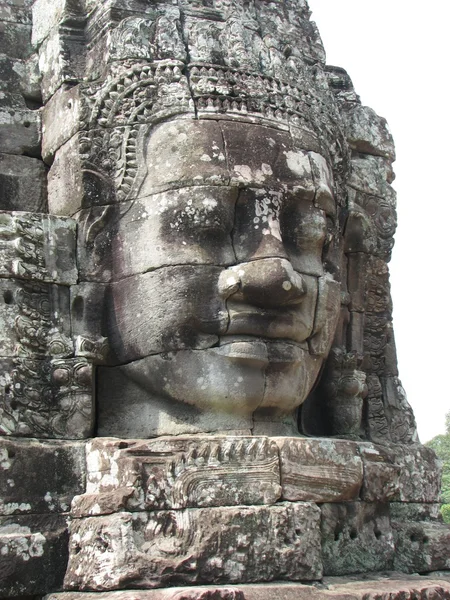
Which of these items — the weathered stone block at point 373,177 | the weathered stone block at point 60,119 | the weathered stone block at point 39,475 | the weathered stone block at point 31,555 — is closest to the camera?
the weathered stone block at point 31,555

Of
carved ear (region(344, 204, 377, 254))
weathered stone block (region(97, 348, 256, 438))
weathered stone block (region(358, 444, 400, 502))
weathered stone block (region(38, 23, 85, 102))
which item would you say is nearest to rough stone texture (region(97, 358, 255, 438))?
weathered stone block (region(97, 348, 256, 438))

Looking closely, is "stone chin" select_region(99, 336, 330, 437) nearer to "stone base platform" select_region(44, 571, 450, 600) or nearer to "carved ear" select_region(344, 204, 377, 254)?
"stone base platform" select_region(44, 571, 450, 600)

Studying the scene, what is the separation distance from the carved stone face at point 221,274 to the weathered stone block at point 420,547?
54.2 inches

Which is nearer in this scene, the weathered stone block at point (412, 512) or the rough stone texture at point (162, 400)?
the rough stone texture at point (162, 400)

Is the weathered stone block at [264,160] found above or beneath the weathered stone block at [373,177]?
beneath

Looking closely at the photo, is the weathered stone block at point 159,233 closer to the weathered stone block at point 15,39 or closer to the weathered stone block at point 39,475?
the weathered stone block at point 39,475

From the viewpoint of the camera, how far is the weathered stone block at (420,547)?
27.3 feet

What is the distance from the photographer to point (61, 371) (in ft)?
25.2

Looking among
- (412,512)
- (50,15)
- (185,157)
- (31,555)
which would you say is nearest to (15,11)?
(50,15)

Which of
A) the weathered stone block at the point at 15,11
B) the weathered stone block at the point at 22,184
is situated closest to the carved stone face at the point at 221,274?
the weathered stone block at the point at 22,184

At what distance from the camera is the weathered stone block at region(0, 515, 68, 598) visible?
7.13 m

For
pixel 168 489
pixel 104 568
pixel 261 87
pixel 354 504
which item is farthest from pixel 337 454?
pixel 261 87

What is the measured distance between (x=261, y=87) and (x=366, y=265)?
184 centimetres

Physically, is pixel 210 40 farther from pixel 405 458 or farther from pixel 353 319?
A: pixel 405 458
